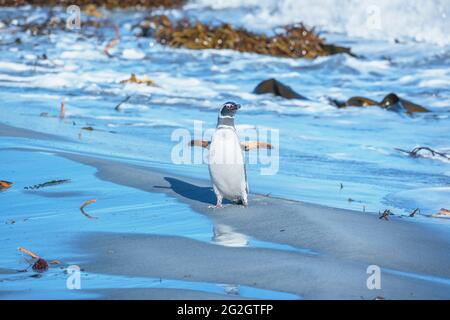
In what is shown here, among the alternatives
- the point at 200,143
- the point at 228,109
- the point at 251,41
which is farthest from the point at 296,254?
the point at 251,41

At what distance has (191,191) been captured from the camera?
6.20 m

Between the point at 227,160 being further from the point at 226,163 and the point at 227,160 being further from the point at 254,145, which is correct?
the point at 254,145

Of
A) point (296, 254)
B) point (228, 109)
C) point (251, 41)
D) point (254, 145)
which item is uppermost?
point (251, 41)

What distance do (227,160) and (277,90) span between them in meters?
6.38

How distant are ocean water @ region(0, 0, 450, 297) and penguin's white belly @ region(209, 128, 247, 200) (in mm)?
277

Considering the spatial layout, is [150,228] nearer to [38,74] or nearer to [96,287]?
[96,287]

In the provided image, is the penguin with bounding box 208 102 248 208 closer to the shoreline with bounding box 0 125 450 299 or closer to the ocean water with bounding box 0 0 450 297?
the shoreline with bounding box 0 125 450 299

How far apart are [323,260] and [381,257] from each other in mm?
366

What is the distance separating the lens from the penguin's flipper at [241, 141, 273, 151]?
8180 millimetres

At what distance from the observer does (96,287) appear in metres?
4.11

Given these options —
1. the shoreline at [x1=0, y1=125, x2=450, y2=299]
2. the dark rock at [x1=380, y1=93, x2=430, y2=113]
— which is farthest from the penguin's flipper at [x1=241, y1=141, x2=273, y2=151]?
the dark rock at [x1=380, y1=93, x2=430, y2=113]
